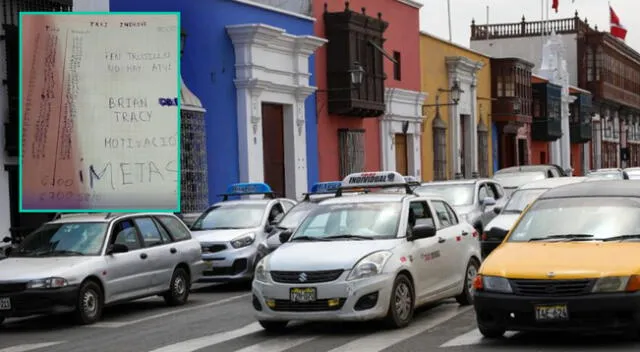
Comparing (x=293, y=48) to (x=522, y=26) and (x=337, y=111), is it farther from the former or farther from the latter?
(x=522, y=26)

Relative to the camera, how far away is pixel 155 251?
17031 mm

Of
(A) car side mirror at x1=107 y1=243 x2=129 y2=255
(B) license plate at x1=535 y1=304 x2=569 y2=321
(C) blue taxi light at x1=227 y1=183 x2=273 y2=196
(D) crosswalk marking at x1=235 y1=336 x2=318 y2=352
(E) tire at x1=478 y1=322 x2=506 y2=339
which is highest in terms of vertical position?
(C) blue taxi light at x1=227 y1=183 x2=273 y2=196

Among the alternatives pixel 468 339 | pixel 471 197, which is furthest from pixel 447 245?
pixel 471 197

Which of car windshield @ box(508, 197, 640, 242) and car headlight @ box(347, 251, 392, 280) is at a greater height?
car windshield @ box(508, 197, 640, 242)

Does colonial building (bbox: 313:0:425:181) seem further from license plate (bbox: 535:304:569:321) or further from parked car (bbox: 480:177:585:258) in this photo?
license plate (bbox: 535:304:569:321)

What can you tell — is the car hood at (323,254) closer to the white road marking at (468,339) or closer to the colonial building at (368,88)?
the white road marking at (468,339)

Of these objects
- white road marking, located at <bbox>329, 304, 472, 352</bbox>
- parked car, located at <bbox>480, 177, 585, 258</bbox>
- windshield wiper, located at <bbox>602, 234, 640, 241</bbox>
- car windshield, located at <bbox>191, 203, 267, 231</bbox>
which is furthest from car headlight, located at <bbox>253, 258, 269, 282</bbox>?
parked car, located at <bbox>480, 177, 585, 258</bbox>

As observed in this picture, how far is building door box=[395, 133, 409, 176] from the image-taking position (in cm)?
4359

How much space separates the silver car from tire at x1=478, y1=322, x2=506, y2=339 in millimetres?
5661

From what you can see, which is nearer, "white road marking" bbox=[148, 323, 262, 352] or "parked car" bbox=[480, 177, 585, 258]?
"white road marking" bbox=[148, 323, 262, 352]

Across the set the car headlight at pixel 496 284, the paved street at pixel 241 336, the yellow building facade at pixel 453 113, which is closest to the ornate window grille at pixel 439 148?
the yellow building facade at pixel 453 113

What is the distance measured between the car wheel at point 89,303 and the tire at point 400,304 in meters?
4.27

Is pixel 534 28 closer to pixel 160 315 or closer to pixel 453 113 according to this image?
pixel 453 113

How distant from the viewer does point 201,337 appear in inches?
535
